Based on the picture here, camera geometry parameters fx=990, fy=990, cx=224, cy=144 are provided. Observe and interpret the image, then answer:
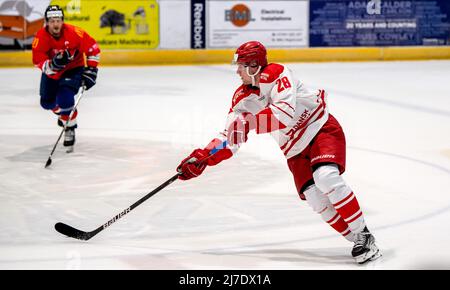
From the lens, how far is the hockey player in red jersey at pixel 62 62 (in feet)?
23.9

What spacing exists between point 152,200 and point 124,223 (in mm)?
567

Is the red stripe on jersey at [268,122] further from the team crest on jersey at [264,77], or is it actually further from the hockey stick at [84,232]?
the hockey stick at [84,232]

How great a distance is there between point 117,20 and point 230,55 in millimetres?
1606

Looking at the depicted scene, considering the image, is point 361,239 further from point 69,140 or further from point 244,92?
point 69,140

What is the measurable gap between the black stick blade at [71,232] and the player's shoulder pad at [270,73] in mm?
1172

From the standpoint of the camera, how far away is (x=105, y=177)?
6.32m

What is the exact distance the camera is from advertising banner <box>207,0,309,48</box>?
13.5 metres

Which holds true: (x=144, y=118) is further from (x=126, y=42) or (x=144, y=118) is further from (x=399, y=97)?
(x=126, y=42)

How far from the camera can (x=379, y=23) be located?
1392 cm

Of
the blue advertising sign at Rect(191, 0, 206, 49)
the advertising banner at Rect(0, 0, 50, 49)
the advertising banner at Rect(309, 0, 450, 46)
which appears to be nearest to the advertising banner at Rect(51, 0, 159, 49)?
the advertising banner at Rect(0, 0, 50, 49)

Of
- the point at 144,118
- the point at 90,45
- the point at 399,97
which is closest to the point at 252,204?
the point at 90,45

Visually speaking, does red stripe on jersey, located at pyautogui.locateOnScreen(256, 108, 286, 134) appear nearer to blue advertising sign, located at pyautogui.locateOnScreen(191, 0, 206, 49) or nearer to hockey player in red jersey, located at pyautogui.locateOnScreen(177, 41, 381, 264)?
hockey player in red jersey, located at pyautogui.locateOnScreen(177, 41, 381, 264)

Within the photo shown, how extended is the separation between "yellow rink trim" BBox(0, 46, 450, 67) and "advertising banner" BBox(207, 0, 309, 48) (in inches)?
5.3

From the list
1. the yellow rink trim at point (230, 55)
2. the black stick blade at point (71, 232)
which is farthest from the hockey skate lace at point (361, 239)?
the yellow rink trim at point (230, 55)
